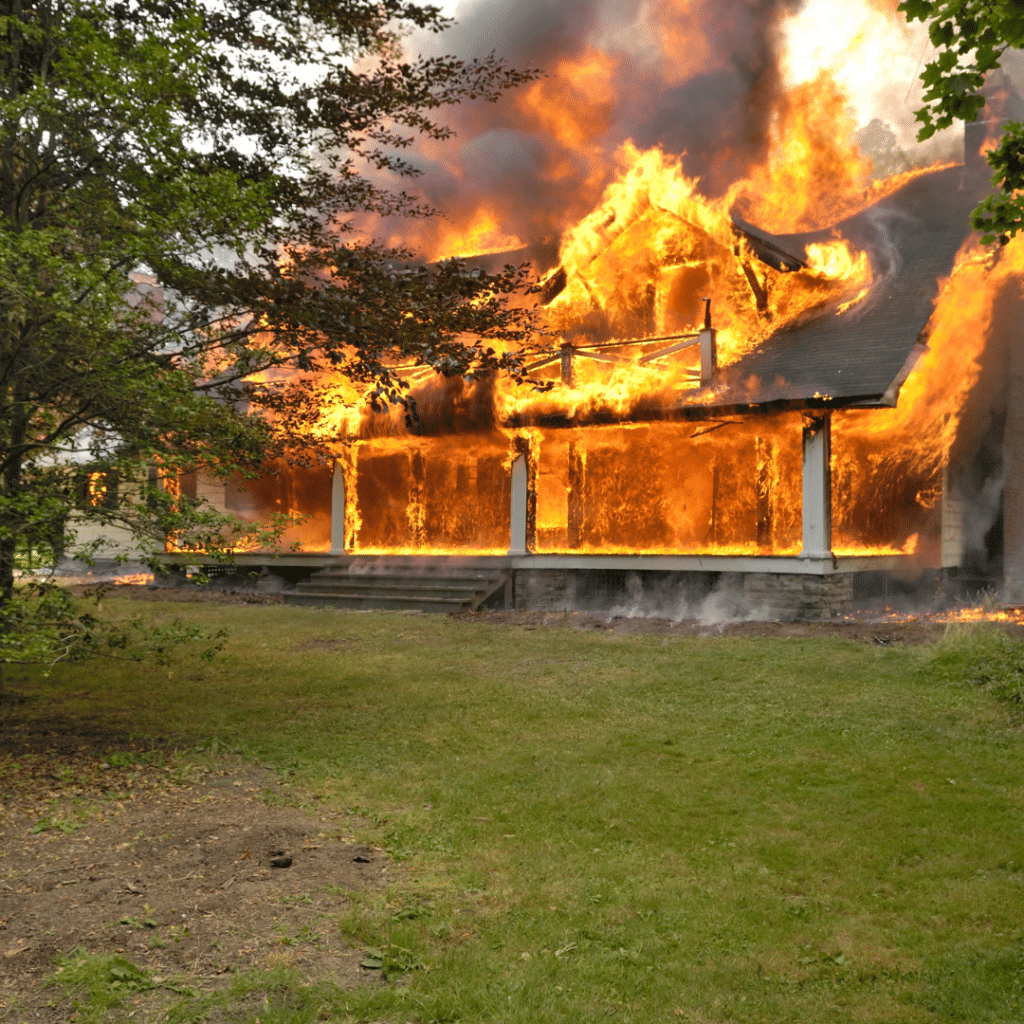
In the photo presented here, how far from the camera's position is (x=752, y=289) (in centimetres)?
1661

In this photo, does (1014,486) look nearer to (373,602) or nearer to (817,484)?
(817,484)

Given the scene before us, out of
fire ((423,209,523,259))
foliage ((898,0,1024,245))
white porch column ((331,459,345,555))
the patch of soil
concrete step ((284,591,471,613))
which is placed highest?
fire ((423,209,523,259))

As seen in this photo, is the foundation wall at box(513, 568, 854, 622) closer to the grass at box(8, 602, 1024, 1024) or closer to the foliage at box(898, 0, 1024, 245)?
the grass at box(8, 602, 1024, 1024)

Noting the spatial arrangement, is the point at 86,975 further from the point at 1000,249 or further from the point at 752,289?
the point at 1000,249

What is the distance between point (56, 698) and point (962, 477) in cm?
→ 1588

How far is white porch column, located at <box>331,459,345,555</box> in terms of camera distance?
20297 mm

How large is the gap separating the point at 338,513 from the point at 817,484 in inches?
423

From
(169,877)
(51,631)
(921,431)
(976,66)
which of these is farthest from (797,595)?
(169,877)

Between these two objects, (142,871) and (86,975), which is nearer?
(86,975)

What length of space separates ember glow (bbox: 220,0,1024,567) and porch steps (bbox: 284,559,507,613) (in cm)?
88

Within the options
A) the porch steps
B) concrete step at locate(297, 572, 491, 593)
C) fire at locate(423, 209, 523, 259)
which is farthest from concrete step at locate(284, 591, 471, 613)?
fire at locate(423, 209, 523, 259)

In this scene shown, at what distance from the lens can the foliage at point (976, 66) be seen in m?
4.89

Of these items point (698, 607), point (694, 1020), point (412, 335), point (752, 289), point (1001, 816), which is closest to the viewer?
point (694, 1020)

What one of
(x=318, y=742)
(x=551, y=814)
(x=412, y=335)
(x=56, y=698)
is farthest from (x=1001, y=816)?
(x=56, y=698)
